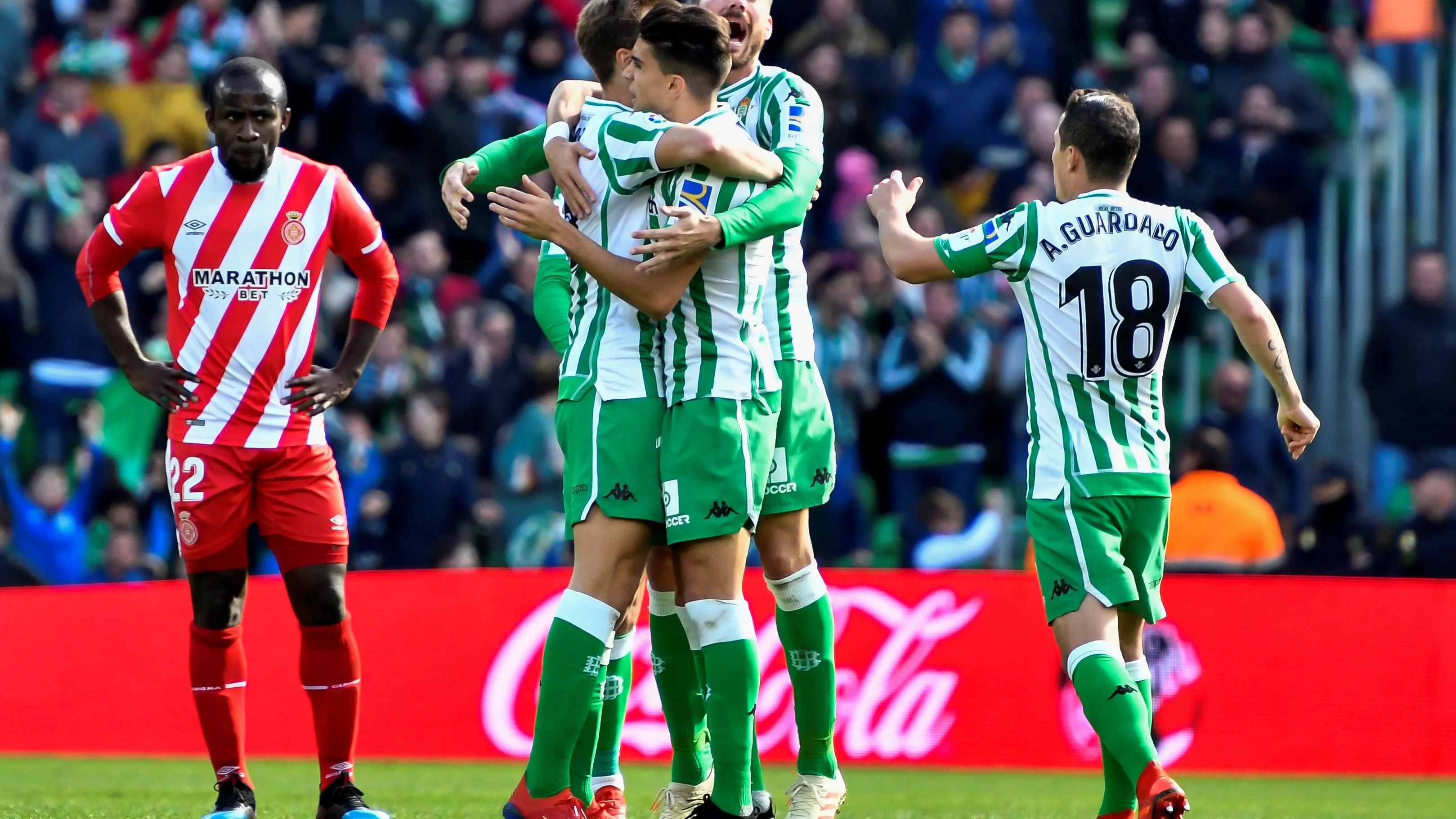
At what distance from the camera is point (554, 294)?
20.3 ft

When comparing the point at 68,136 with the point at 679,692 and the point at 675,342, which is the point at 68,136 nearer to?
the point at 679,692

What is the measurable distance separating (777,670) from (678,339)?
14.0 feet

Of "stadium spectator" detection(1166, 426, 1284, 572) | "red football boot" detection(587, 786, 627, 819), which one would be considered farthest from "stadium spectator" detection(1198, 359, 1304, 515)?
"red football boot" detection(587, 786, 627, 819)

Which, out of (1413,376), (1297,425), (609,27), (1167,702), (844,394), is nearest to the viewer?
(1297,425)

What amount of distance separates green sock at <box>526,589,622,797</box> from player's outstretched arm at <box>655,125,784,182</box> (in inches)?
48.7

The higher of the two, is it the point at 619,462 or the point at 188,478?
the point at 619,462

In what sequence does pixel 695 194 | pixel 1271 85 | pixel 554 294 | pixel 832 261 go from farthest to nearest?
pixel 1271 85 < pixel 832 261 < pixel 554 294 < pixel 695 194

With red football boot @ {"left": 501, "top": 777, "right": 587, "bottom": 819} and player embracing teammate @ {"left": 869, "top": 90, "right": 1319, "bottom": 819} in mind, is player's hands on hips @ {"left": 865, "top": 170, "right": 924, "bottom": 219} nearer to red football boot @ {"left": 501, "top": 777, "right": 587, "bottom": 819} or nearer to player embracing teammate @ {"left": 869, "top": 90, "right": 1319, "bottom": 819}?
player embracing teammate @ {"left": 869, "top": 90, "right": 1319, "bottom": 819}

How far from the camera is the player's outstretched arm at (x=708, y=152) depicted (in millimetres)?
5016

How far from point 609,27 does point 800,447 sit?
1.41 meters

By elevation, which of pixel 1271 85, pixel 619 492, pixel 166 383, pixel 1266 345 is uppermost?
pixel 1271 85

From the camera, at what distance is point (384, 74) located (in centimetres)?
1325

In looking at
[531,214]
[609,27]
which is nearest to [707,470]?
[531,214]

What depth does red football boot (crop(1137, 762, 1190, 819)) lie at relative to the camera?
492 cm
